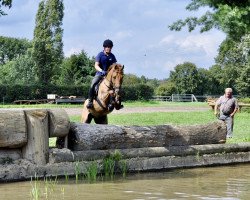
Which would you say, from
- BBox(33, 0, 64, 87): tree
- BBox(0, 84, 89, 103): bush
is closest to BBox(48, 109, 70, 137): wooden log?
BBox(0, 84, 89, 103): bush

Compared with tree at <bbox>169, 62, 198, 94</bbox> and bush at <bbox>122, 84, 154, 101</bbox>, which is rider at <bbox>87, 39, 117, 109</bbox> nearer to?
bush at <bbox>122, 84, 154, 101</bbox>

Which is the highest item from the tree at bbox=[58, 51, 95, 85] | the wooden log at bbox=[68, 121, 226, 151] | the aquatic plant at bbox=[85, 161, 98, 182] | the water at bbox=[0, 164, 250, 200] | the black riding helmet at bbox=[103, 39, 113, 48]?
the tree at bbox=[58, 51, 95, 85]

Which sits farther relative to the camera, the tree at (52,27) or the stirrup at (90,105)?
the tree at (52,27)

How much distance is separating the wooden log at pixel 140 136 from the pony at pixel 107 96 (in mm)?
1901

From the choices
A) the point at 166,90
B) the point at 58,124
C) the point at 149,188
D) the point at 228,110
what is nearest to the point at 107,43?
the point at 58,124

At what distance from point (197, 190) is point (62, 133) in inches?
101

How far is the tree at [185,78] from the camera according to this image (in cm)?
7556

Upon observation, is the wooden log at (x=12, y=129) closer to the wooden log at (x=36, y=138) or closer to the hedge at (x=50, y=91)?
the wooden log at (x=36, y=138)

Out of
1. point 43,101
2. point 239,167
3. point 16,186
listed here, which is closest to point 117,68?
point 239,167

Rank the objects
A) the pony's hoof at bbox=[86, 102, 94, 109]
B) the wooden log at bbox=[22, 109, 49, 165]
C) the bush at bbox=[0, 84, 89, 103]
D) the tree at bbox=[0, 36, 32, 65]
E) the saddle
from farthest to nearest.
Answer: the tree at bbox=[0, 36, 32, 65], the bush at bbox=[0, 84, 89, 103], the pony's hoof at bbox=[86, 102, 94, 109], the saddle, the wooden log at bbox=[22, 109, 49, 165]

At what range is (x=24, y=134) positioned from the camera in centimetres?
Answer: 885

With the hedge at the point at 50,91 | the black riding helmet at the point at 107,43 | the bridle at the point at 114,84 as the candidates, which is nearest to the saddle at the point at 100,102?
the bridle at the point at 114,84

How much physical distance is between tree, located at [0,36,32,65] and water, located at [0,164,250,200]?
10028cm

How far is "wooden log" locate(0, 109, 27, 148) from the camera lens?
869 centimetres
